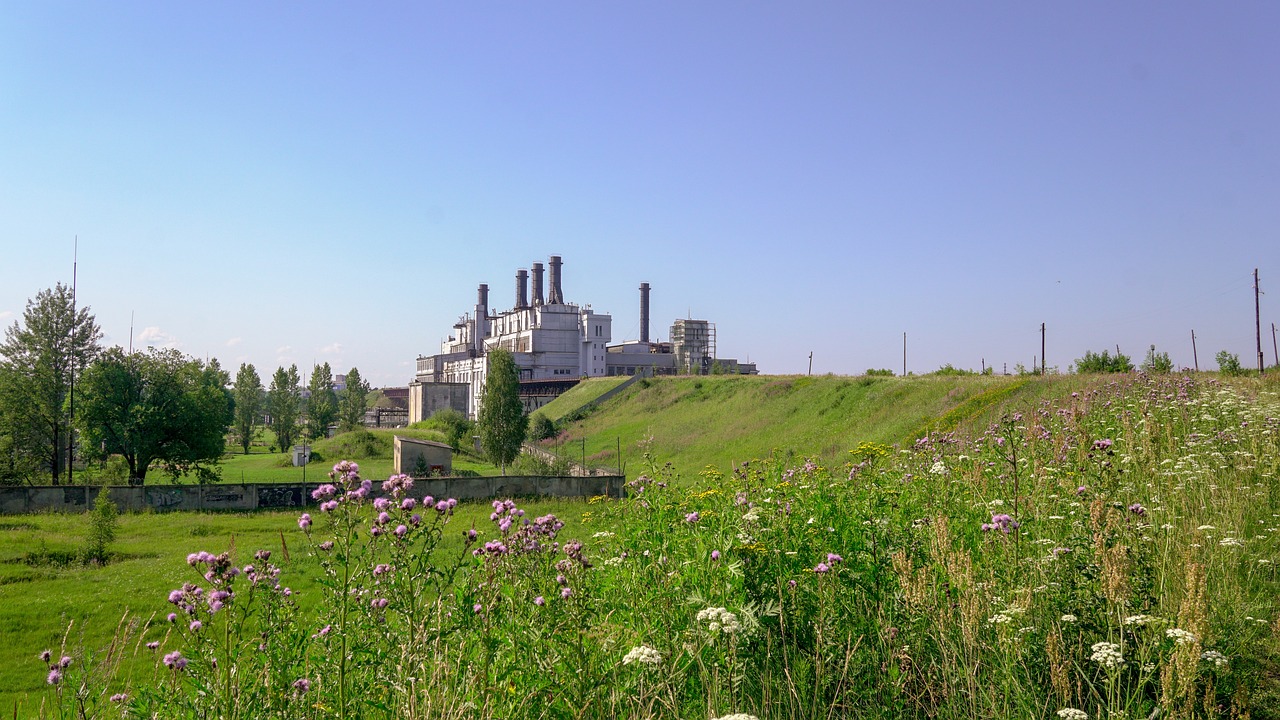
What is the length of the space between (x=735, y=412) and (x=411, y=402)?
60.6 m

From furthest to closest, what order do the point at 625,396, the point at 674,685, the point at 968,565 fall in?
the point at 625,396, the point at 674,685, the point at 968,565

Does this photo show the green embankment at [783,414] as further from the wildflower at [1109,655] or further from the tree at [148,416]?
the tree at [148,416]

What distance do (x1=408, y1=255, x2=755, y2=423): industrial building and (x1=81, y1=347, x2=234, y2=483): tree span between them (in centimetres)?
4217

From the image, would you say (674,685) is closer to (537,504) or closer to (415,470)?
(537,504)

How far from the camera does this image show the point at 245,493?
31.9 metres

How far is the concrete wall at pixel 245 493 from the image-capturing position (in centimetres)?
2962

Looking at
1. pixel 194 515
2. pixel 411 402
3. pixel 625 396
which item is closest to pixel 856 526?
pixel 194 515

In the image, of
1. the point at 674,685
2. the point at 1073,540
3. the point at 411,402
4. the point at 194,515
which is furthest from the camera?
the point at 411,402

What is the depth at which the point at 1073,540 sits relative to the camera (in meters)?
4.63

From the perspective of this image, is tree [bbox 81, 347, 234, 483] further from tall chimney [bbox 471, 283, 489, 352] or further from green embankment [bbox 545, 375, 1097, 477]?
tall chimney [bbox 471, 283, 489, 352]

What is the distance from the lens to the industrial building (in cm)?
8981

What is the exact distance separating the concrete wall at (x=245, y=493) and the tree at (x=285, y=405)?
45893mm

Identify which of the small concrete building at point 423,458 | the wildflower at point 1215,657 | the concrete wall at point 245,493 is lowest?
the concrete wall at point 245,493

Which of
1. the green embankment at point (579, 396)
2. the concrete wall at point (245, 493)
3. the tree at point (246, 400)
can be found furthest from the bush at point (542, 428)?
the tree at point (246, 400)
